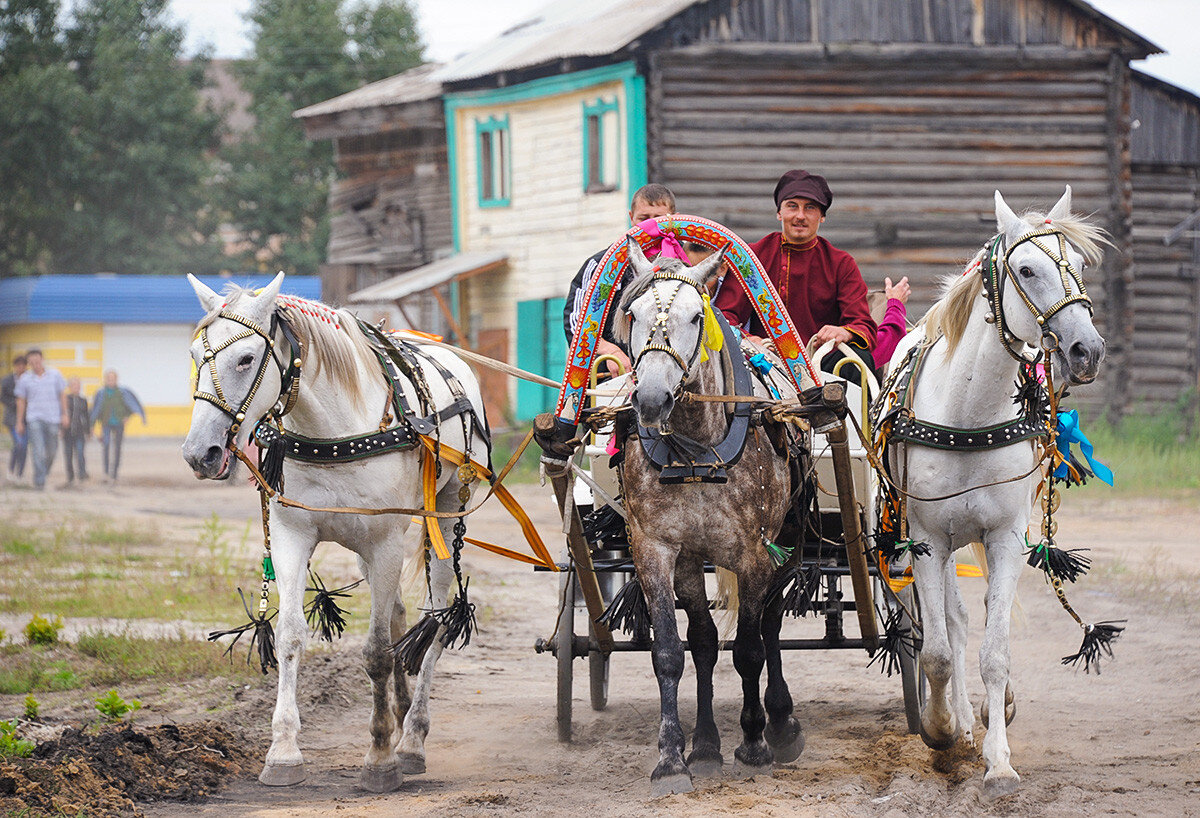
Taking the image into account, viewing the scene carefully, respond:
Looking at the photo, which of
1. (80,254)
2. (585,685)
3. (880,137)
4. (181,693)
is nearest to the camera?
(181,693)

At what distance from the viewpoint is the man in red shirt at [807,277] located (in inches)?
234

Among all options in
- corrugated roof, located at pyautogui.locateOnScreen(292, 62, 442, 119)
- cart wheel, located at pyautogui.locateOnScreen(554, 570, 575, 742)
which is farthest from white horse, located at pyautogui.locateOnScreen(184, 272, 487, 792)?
corrugated roof, located at pyautogui.locateOnScreen(292, 62, 442, 119)

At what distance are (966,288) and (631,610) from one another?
5.91 feet

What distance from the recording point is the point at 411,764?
17.9ft

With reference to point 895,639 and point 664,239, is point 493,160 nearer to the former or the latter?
point 664,239

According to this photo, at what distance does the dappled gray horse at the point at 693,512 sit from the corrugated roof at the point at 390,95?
18.1 metres

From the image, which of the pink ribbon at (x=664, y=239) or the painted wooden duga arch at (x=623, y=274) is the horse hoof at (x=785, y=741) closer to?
the painted wooden duga arch at (x=623, y=274)

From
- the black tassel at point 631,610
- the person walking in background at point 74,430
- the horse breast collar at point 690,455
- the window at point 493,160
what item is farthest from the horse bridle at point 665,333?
the window at point 493,160

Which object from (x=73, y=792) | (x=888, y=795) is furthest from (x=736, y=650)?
(x=73, y=792)

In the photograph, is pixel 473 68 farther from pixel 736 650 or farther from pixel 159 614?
pixel 736 650

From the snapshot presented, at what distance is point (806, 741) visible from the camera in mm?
5668

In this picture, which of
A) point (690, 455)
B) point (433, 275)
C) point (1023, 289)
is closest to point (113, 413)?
point (433, 275)

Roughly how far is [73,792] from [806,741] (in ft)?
9.85

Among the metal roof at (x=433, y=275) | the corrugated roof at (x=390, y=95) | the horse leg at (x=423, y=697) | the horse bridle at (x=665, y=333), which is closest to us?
the horse bridle at (x=665, y=333)
